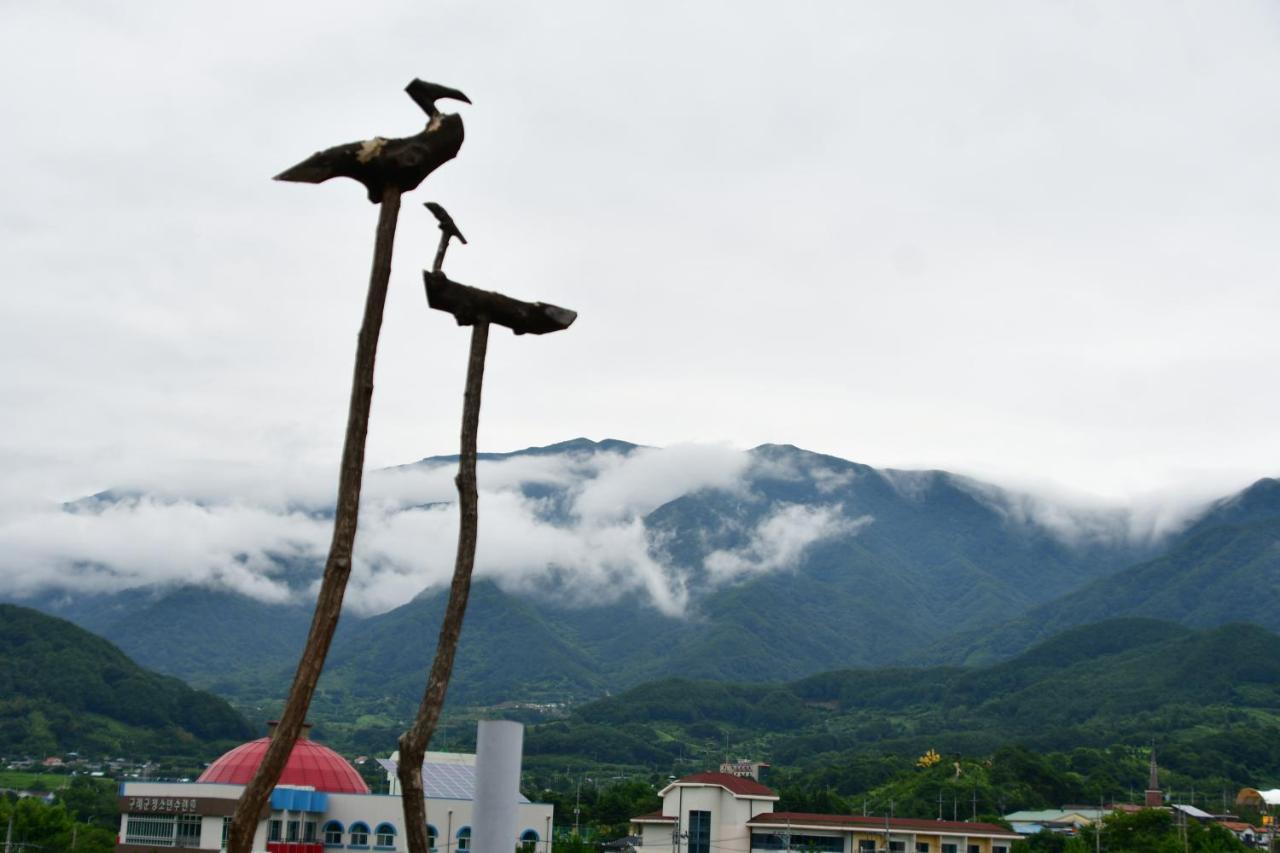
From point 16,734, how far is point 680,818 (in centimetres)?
11863

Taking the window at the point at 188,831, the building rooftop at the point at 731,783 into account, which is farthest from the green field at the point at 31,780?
the building rooftop at the point at 731,783

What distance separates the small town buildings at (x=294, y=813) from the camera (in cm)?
5822

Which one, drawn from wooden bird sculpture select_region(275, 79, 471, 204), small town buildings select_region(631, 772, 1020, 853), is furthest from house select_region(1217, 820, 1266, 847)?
wooden bird sculpture select_region(275, 79, 471, 204)

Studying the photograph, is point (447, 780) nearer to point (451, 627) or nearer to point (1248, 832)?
point (451, 627)

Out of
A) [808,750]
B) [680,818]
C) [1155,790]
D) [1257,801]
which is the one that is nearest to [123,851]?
[680,818]

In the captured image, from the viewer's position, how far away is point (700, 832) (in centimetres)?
7088

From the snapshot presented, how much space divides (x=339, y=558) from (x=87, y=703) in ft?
592

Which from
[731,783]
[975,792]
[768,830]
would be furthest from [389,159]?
[975,792]

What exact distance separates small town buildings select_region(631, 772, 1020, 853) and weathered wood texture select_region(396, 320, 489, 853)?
195 feet

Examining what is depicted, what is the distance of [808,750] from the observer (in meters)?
195

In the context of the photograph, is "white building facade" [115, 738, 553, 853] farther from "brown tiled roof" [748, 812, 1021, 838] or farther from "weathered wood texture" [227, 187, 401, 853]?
"weathered wood texture" [227, 187, 401, 853]

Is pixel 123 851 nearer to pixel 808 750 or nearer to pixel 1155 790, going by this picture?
pixel 1155 790

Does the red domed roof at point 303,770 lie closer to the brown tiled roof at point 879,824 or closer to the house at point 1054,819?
the brown tiled roof at point 879,824

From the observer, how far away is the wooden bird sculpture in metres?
12.1
